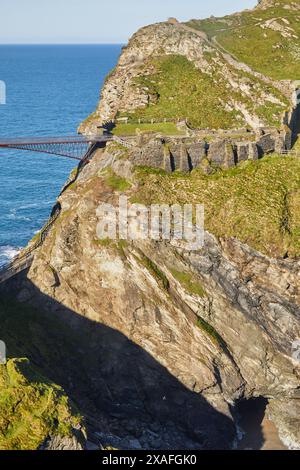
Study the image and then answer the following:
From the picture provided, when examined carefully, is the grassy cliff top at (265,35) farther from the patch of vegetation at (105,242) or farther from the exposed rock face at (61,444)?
the exposed rock face at (61,444)

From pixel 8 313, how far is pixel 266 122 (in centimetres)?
4197

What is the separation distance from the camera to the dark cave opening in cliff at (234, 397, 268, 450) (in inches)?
2571

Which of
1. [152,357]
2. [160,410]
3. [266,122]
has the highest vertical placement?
[266,122]

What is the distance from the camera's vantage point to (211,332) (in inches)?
2514

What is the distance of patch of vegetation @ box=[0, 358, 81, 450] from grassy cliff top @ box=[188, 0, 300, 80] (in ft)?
196

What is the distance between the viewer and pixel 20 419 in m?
46.0

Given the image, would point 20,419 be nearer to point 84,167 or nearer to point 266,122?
point 84,167

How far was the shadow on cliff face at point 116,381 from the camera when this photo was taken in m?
64.1

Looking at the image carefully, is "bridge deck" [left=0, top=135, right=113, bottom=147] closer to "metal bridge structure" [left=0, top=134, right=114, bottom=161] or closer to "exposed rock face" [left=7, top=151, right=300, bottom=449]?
"metal bridge structure" [left=0, top=134, right=114, bottom=161]

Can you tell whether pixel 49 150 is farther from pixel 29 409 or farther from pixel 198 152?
pixel 29 409

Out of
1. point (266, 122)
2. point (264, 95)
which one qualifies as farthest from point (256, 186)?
point (264, 95)

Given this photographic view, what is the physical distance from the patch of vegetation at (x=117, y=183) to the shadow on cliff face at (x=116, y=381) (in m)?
15.8

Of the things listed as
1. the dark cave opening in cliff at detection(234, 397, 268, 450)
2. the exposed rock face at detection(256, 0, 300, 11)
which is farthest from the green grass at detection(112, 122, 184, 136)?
the exposed rock face at detection(256, 0, 300, 11)

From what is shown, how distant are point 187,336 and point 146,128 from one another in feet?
99.7
